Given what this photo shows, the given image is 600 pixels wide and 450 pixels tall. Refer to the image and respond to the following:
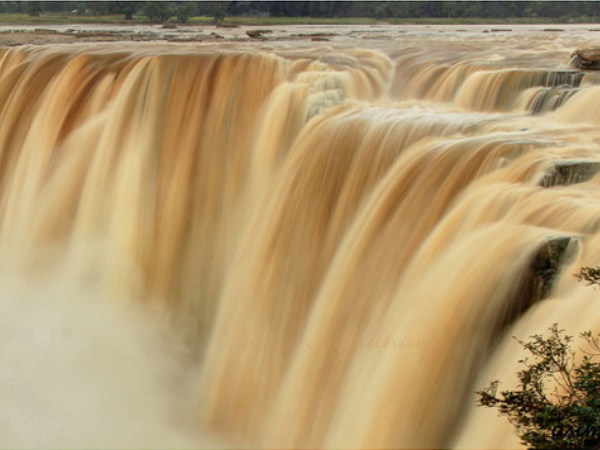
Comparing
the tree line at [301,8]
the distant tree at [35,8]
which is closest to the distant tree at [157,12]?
Result: the tree line at [301,8]

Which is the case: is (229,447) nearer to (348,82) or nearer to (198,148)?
(198,148)

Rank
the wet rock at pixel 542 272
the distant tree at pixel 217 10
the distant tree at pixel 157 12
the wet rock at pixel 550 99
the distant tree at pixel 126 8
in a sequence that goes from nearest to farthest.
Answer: the wet rock at pixel 542 272 → the wet rock at pixel 550 99 → the distant tree at pixel 157 12 → the distant tree at pixel 217 10 → the distant tree at pixel 126 8

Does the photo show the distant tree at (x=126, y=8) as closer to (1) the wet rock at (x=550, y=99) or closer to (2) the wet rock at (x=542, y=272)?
(1) the wet rock at (x=550, y=99)

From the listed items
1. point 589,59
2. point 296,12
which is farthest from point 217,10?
point 589,59

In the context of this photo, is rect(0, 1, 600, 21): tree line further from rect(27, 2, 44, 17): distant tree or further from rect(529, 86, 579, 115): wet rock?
rect(529, 86, 579, 115): wet rock

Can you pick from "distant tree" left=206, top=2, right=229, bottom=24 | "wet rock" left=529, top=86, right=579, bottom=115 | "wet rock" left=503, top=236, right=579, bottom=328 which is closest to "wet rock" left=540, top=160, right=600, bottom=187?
"wet rock" left=503, top=236, right=579, bottom=328
